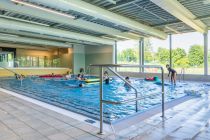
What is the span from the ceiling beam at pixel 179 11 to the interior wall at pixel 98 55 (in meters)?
8.76

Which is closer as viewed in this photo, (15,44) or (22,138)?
(22,138)

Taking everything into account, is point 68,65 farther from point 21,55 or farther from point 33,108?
point 33,108

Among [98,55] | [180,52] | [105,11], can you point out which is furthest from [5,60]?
[180,52]

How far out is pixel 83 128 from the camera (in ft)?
8.93

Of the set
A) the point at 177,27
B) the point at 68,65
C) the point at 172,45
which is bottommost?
the point at 68,65

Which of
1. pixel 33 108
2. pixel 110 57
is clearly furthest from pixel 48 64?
pixel 33 108

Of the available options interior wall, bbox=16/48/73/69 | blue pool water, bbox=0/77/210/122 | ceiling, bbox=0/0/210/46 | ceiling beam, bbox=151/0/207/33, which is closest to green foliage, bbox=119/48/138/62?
ceiling, bbox=0/0/210/46

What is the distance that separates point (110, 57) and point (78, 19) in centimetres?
913

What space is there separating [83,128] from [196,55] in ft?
42.8

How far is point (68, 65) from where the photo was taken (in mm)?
20328

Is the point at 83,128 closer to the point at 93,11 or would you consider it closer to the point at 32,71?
the point at 93,11

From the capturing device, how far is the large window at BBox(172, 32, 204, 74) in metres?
13.0

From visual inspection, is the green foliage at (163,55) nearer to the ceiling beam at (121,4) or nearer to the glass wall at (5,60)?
the ceiling beam at (121,4)

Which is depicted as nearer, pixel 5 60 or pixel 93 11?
pixel 93 11
